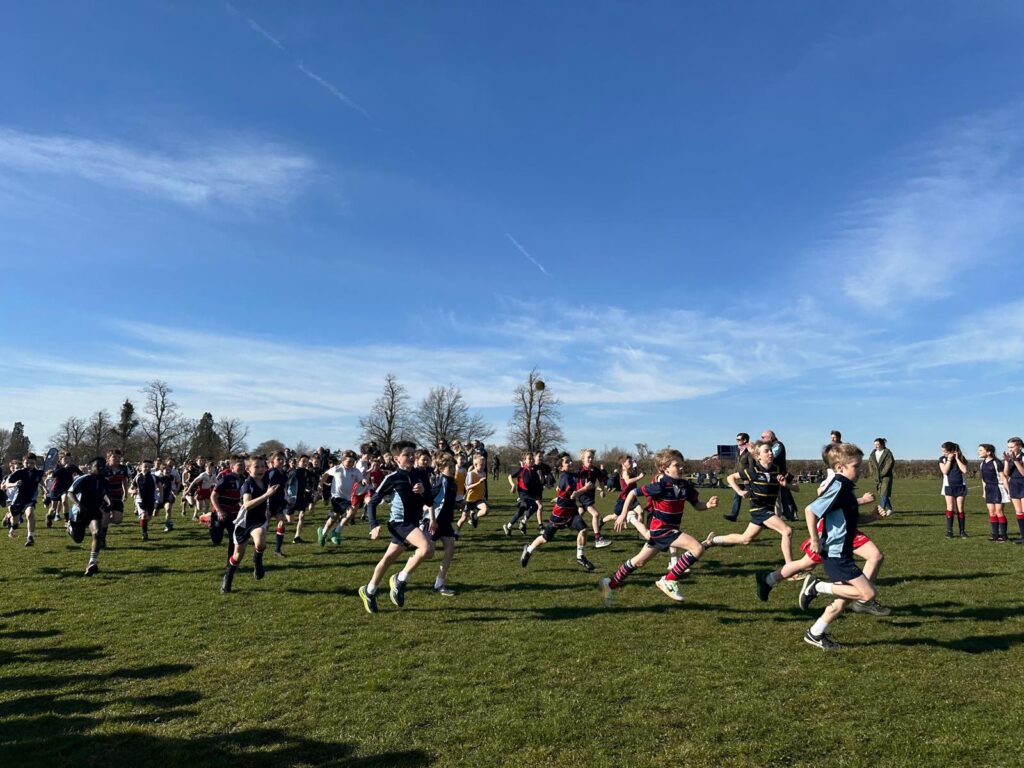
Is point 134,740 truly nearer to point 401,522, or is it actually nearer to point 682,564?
point 401,522

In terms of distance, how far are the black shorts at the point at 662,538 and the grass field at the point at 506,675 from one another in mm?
789

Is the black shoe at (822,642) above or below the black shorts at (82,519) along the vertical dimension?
below

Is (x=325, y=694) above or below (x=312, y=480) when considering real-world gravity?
below

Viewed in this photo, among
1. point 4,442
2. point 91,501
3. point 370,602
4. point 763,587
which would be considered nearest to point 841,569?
point 763,587

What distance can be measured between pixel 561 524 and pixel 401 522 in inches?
160

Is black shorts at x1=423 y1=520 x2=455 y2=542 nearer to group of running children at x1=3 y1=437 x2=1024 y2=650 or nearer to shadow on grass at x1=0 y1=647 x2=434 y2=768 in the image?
group of running children at x1=3 y1=437 x2=1024 y2=650

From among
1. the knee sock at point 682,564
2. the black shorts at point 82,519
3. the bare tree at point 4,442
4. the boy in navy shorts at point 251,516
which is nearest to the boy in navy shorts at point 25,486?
the black shorts at point 82,519

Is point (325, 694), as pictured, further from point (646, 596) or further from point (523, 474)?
point (523, 474)

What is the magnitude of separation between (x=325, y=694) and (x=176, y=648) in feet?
8.01

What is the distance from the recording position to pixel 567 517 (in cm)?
1234

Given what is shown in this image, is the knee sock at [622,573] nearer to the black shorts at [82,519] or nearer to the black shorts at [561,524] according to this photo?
the black shorts at [561,524]

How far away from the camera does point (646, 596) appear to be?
9.47 meters

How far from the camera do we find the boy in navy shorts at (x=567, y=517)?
11916 mm

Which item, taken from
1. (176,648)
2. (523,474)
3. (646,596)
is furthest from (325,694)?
(523,474)
